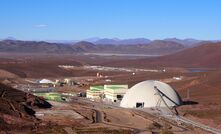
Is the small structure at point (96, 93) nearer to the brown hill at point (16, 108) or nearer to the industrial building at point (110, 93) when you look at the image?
the industrial building at point (110, 93)

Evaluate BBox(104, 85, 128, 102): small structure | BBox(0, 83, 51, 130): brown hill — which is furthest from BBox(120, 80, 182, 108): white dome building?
BBox(0, 83, 51, 130): brown hill

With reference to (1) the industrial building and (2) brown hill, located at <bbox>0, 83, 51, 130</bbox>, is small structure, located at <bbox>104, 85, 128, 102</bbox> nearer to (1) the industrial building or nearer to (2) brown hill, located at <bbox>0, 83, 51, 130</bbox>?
(1) the industrial building

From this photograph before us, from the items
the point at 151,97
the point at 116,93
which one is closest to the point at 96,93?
the point at 116,93

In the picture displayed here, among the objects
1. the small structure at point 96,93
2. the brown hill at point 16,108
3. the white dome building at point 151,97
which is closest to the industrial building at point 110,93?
the small structure at point 96,93

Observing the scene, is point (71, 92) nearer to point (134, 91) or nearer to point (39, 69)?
point (134, 91)

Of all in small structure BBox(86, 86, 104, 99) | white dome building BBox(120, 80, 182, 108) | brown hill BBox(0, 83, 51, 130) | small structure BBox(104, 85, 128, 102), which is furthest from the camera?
small structure BBox(86, 86, 104, 99)
